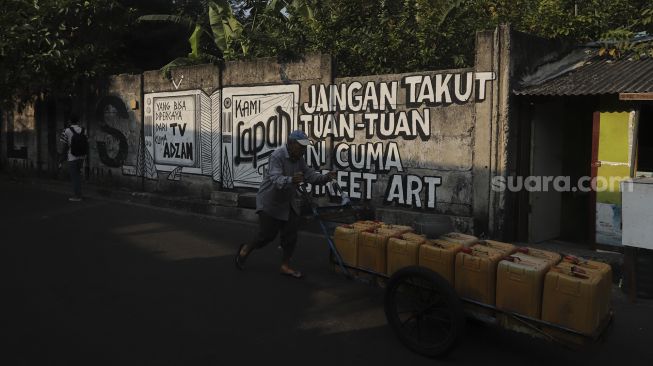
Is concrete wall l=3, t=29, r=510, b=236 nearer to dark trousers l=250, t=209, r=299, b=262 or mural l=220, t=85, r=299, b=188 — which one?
mural l=220, t=85, r=299, b=188

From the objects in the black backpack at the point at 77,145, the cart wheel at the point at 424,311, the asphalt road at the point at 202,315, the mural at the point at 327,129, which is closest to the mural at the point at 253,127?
the mural at the point at 327,129

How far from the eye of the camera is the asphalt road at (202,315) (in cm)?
420

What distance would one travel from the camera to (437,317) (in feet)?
13.7

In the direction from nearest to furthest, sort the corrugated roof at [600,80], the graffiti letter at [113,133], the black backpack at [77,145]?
the corrugated roof at [600,80]
the black backpack at [77,145]
the graffiti letter at [113,133]

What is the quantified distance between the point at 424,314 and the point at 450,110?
15.5 feet

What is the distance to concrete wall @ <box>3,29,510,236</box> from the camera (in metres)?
7.97

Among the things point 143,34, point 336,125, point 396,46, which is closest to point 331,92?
point 336,125

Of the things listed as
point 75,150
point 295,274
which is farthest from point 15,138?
point 295,274

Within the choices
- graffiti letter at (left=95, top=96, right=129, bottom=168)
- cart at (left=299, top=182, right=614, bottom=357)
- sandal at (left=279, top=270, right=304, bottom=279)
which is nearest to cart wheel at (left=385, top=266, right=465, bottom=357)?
cart at (left=299, top=182, right=614, bottom=357)

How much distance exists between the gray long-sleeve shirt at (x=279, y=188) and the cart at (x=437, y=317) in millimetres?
1688

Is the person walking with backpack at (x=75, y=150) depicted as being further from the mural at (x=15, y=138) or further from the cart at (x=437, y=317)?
the cart at (x=437, y=317)

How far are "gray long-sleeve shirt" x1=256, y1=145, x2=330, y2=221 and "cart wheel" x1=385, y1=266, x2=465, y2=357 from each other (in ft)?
6.04

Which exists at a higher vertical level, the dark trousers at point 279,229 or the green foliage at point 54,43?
the green foliage at point 54,43

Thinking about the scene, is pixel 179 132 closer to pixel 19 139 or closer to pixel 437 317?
pixel 19 139
